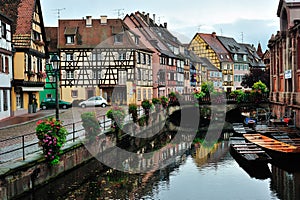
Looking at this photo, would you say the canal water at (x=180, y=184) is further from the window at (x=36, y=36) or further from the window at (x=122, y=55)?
the window at (x=122, y=55)

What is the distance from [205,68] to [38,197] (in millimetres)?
66579

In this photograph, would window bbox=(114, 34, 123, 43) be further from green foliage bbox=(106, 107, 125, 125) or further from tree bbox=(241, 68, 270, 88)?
tree bbox=(241, 68, 270, 88)

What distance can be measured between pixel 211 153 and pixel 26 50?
53.7 ft

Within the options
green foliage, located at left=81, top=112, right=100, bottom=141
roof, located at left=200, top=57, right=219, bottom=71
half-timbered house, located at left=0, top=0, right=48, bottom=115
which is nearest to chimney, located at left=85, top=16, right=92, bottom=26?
half-timbered house, located at left=0, top=0, right=48, bottom=115

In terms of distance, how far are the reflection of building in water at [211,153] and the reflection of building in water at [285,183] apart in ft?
11.5

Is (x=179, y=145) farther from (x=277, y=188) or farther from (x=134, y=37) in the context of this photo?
(x=134, y=37)

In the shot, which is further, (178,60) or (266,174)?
(178,60)

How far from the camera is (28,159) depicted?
14.2 metres

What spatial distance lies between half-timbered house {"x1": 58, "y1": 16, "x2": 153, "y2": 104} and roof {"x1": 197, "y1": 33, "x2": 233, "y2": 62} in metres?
34.0

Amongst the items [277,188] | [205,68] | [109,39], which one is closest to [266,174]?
[277,188]

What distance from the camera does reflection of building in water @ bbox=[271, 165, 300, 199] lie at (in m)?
15.3

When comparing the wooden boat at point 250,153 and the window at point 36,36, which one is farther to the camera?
the window at point 36,36

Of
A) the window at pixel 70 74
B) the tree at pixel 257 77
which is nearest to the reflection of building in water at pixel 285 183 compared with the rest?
the window at pixel 70 74

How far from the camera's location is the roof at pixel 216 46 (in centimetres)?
8150
